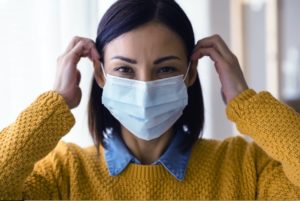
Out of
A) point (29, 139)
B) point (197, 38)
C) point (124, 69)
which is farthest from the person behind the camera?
point (197, 38)

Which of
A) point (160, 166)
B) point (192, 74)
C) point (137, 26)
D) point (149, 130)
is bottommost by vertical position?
point (160, 166)

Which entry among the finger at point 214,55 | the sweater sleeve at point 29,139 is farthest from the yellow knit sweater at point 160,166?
the finger at point 214,55

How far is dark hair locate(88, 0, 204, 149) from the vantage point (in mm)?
1021

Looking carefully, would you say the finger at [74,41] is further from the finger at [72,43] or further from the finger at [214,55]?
the finger at [214,55]

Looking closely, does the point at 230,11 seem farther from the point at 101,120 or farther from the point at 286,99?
the point at 101,120

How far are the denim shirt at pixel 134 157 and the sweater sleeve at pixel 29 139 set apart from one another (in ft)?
0.60

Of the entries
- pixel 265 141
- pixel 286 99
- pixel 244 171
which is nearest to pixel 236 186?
pixel 244 171

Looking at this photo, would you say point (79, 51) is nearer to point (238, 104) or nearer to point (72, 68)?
point (72, 68)

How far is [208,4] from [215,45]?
0.48 meters

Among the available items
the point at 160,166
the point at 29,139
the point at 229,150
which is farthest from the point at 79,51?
the point at 229,150

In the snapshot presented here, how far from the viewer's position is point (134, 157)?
112 centimetres

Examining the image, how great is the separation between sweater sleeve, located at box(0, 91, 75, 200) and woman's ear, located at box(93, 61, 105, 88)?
15cm

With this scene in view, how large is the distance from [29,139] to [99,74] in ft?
0.90

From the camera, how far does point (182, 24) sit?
3.50 feet
